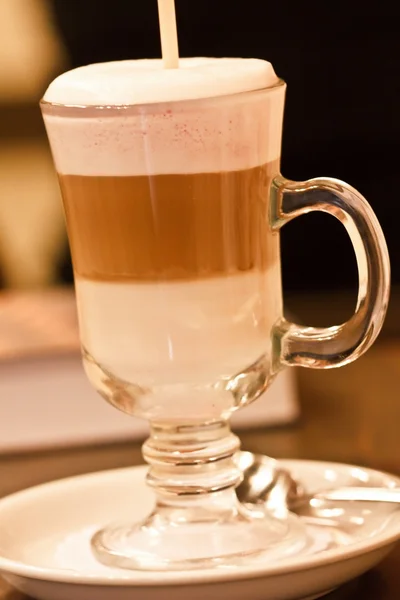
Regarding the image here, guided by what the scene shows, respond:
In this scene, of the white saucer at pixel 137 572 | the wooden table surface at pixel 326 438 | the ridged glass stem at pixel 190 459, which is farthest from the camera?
the wooden table surface at pixel 326 438

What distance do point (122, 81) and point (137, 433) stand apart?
1.46ft

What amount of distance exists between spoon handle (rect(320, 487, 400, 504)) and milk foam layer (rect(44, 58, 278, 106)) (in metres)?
0.24

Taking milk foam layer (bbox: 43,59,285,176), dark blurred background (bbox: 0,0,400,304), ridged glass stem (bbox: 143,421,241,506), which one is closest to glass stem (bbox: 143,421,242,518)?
ridged glass stem (bbox: 143,421,241,506)

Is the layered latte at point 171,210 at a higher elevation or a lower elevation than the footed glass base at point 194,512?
higher

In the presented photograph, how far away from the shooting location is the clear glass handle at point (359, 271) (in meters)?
0.60

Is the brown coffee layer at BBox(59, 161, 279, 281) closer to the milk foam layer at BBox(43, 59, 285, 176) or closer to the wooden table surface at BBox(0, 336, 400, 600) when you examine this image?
the milk foam layer at BBox(43, 59, 285, 176)

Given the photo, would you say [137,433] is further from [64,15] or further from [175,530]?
[64,15]

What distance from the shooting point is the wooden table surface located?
839 mm

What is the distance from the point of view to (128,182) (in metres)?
0.58

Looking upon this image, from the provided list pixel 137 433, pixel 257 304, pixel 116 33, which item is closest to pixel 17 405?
pixel 137 433

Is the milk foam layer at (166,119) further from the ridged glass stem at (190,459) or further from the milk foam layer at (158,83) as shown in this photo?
the ridged glass stem at (190,459)

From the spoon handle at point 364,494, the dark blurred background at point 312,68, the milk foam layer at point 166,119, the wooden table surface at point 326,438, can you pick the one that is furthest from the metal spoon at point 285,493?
the dark blurred background at point 312,68

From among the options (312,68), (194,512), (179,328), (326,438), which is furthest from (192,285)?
(312,68)

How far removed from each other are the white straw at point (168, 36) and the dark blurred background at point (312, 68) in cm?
93
